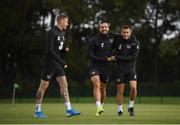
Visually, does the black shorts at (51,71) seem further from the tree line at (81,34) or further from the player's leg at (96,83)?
the tree line at (81,34)

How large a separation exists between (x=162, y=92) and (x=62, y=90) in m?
30.8

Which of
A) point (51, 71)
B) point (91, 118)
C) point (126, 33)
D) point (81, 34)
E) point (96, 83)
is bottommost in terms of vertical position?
point (91, 118)

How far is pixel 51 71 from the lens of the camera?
1628 centimetres

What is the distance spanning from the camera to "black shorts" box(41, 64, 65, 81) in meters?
16.3

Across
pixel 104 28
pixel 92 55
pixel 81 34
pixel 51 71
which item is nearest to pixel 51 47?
pixel 51 71

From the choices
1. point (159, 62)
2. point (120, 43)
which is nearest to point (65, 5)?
point (159, 62)

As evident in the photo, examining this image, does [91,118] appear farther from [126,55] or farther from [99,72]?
[126,55]

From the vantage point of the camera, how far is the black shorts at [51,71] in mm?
16281

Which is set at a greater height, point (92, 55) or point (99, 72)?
point (92, 55)

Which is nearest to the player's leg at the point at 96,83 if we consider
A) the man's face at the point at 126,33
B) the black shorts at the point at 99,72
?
the black shorts at the point at 99,72

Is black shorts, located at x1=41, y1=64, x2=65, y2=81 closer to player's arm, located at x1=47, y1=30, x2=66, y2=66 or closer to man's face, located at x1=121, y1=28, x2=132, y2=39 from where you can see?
player's arm, located at x1=47, y1=30, x2=66, y2=66

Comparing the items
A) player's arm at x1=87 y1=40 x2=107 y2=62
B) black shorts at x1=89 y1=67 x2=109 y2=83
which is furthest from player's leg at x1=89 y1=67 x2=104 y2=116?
player's arm at x1=87 y1=40 x2=107 y2=62

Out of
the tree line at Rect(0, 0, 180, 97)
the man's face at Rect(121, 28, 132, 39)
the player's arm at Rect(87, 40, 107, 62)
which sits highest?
the tree line at Rect(0, 0, 180, 97)

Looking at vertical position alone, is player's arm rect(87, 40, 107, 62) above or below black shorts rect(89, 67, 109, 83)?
above
